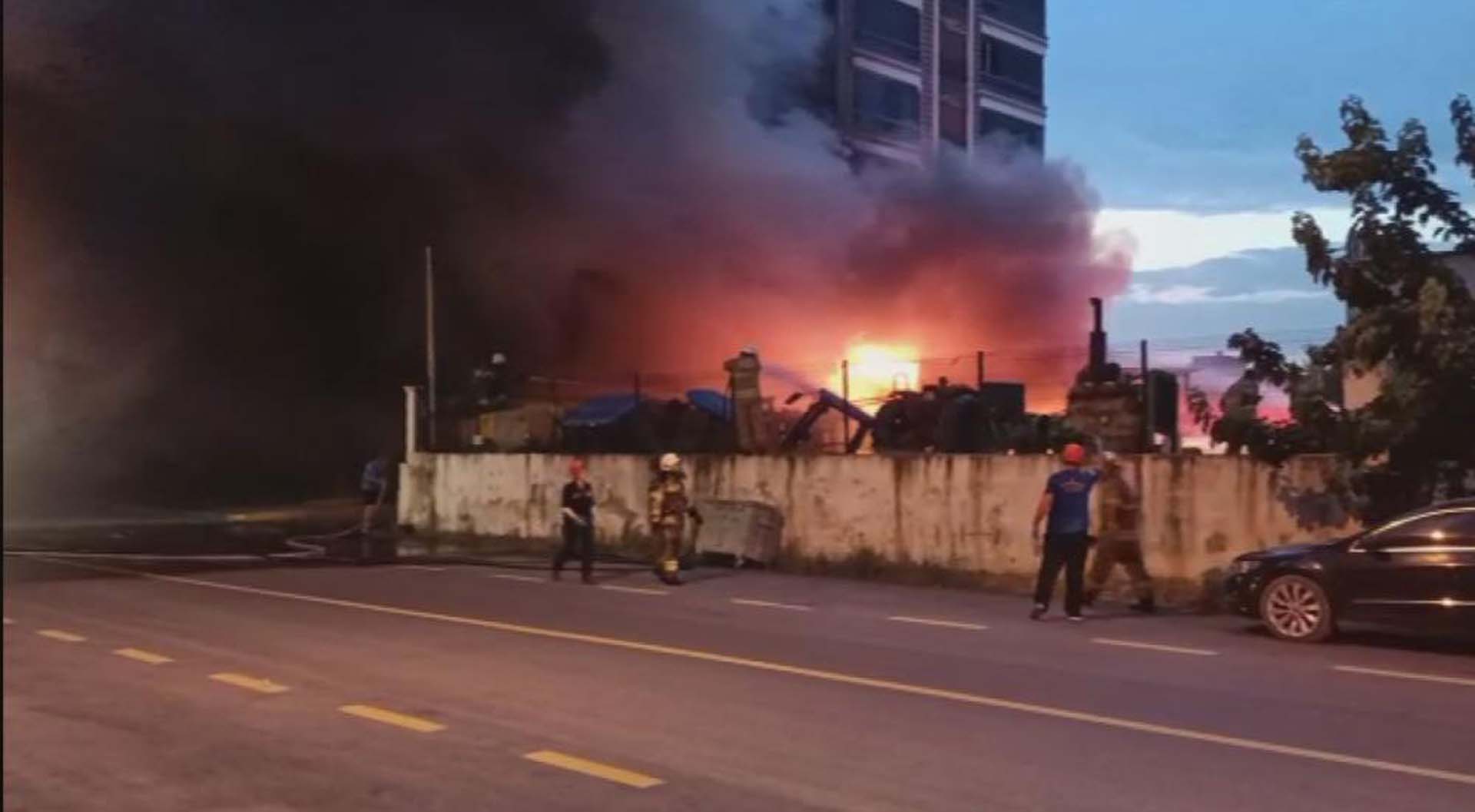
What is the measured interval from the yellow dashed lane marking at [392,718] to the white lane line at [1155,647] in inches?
214

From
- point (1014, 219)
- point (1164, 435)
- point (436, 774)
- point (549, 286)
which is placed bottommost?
point (436, 774)

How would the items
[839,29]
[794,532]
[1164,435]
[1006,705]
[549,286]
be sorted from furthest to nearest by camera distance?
[839,29] < [549,286] < [794,532] < [1164,435] < [1006,705]

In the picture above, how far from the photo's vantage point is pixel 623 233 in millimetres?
37188

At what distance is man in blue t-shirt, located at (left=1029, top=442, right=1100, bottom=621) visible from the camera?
12148mm

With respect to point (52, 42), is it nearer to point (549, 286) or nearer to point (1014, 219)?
point (549, 286)

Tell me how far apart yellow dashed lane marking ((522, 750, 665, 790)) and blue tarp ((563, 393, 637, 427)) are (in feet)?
53.0

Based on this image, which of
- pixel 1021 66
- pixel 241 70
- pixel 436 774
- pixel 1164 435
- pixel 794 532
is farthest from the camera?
pixel 1021 66

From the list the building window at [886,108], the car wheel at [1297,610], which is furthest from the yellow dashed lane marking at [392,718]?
the building window at [886,108]

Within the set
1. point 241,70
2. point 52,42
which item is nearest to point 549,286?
point 241,70

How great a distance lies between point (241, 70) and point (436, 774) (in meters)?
20.9

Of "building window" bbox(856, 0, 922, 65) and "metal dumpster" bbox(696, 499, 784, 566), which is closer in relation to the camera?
"metal dumpster" bbox(696, 499, 784, 566)

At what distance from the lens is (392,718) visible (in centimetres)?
720

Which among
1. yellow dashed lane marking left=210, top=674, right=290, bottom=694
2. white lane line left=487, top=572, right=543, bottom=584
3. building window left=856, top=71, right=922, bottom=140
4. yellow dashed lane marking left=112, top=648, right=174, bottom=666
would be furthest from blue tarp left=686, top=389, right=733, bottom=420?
building window left=856, top=71, right=922, bottom=140

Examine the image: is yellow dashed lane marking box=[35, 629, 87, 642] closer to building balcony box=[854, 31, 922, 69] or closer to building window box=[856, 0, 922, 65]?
building balcony box=[854, 31, 922, 69]
